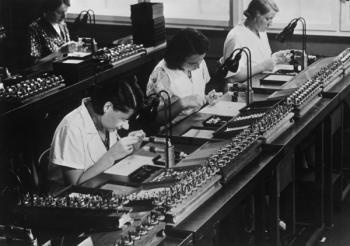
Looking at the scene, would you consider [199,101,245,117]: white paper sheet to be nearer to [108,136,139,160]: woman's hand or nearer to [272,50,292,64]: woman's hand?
[108,136,139,160]: woman's hand

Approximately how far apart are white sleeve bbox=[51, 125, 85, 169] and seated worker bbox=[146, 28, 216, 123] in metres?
1.16

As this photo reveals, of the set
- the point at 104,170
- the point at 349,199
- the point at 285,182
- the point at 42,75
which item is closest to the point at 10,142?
the point at 42,75

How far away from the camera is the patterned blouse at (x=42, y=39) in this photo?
8180mm

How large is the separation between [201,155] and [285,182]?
92cm

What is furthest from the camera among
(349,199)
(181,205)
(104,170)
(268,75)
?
(268,75)

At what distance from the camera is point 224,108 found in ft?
20.2

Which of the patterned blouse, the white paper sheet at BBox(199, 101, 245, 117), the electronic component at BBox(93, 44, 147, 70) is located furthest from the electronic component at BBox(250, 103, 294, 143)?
the patterned blouse

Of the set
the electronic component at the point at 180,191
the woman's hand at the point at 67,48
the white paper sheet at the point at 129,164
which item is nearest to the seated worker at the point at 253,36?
the woman's hand at the point at 67,48

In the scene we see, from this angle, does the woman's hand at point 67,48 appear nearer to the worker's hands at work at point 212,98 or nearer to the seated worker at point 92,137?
the worker's hands at work at point 212,98

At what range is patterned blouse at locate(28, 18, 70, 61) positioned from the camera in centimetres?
818

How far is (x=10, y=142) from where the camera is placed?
22.3 feet

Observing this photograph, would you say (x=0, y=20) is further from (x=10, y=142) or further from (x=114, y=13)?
(x=10, y=142)

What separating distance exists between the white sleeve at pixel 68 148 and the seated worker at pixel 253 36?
8.68 feet

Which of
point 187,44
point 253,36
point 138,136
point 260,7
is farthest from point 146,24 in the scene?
point 138,136
